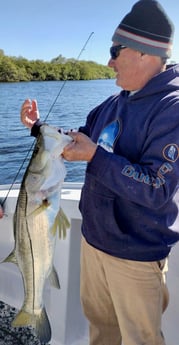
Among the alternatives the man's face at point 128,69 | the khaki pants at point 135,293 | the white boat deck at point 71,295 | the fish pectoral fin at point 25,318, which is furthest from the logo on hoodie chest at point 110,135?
the fish pectoral fin at point 25,318

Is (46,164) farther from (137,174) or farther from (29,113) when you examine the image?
(29,113)

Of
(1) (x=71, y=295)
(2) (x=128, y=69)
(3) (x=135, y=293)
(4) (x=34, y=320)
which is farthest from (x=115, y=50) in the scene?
(1) (x=71, y=295)

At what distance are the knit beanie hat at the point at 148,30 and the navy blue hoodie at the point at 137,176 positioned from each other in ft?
0.35

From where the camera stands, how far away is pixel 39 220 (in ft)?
6.04

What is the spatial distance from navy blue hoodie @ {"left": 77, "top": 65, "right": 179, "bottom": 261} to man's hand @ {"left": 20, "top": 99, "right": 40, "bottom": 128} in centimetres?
30

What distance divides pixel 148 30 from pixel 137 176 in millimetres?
611

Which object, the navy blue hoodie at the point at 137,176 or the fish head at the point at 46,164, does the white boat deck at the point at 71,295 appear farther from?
the fish head at the point at 46,164

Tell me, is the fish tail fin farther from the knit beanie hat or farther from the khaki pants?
the knit beanie hat

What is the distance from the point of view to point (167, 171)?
1.66 m

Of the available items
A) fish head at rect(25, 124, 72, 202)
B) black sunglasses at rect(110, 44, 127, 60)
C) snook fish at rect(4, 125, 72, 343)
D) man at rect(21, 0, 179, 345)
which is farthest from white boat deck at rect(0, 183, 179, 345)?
black sunglasses at rect(110, 44, 127, 60)

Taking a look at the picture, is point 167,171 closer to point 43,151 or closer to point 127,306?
point 43,151

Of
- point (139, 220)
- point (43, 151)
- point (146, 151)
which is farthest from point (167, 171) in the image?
point (43, 151)

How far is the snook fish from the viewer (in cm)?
171

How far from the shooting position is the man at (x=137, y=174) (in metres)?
1.69
